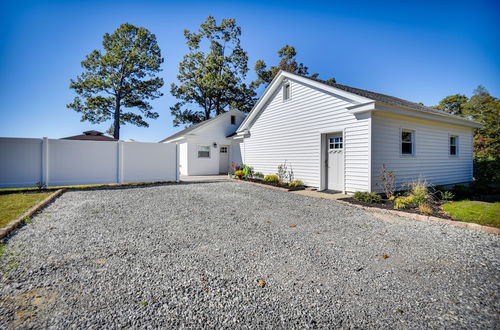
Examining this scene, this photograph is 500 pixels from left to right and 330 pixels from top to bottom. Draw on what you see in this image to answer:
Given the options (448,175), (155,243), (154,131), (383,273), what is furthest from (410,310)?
(154,131)

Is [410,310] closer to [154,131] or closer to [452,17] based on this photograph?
[452,17]

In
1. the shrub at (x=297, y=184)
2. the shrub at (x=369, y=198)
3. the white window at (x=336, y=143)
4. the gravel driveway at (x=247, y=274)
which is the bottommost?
the gravel driveway at (x=247, y=274)

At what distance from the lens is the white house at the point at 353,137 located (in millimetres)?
7582

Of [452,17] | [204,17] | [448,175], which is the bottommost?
[448,175]

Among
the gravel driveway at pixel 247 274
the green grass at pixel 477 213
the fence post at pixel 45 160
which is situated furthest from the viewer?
the fence post at pixel 45 160

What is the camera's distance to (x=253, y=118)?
45.8 ft

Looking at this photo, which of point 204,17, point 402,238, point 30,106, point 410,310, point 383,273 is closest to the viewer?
point 410,310

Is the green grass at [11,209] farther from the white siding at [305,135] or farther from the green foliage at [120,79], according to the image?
the green foliage at [120,79]

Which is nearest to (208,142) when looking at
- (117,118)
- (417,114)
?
(117,118)

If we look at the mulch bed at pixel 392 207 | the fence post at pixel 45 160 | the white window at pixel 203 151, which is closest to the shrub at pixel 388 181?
the mulch bed at pixel 392 207

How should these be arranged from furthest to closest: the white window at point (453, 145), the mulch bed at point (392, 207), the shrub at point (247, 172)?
1. the shrub at point (247, 172)
2. the white window at point (453, 145)
3. the mulch bed at point (392, 207)

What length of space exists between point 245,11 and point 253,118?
225 inches

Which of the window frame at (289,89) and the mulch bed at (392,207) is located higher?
the window frame at (289,89)

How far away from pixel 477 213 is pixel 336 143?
464cm
